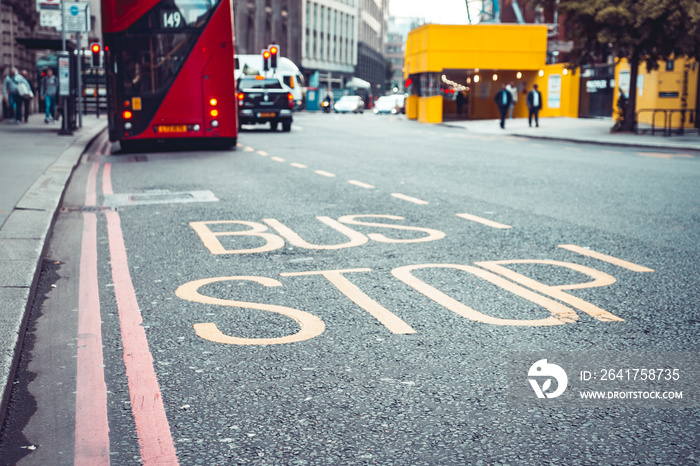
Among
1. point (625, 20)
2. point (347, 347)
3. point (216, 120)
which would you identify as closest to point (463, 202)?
point (347, 347)

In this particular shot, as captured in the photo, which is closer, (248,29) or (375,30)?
(248,29)

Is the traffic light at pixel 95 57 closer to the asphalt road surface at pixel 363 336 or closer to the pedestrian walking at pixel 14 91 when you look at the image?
the pedestrian walking at pixel 14 91

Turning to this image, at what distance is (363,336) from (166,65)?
46.0 ft

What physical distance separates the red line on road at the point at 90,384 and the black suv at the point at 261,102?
22508mm

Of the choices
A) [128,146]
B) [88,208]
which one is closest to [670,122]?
[128,146]

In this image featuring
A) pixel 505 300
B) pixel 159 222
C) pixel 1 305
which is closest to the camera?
pixel 1 305

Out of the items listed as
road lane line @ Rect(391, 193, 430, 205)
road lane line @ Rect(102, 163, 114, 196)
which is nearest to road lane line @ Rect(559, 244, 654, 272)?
road lane line @ Rect(391, 193, 430, 205)

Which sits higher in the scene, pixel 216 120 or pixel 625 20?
pixel 625 20

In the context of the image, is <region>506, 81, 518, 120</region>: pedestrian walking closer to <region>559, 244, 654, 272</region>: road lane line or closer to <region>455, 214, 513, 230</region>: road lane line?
<region>455, 214, 513, 230</region>: road lane line

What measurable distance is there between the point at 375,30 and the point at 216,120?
110732 mm

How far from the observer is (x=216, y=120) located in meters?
18.1

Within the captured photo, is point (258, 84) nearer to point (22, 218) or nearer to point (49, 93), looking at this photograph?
point (49, 93)

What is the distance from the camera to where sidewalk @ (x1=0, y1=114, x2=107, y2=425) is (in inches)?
162

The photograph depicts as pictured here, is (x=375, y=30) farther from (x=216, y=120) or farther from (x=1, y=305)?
(x=1, y=305)
